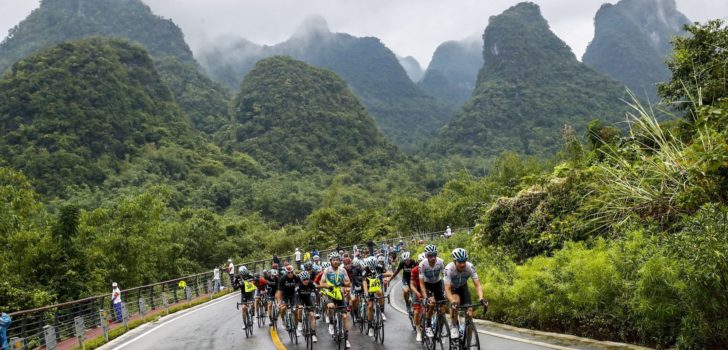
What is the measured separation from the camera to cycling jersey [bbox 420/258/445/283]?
9.74m

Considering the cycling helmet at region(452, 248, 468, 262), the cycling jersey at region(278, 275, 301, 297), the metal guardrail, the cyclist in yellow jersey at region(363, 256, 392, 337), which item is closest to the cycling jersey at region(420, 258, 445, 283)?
the cycling helmet at region(452, 248, 468, 262)

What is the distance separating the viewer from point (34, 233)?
2619cm

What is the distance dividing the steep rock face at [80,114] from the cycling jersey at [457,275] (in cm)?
6470

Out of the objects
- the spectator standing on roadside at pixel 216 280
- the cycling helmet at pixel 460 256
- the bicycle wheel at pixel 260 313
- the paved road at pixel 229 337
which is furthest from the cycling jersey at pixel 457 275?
the spectator standing on roadside at pixel 216 280

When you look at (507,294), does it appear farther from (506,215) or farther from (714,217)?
(506,215)

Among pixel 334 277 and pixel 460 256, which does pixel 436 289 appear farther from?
pixel 334 277

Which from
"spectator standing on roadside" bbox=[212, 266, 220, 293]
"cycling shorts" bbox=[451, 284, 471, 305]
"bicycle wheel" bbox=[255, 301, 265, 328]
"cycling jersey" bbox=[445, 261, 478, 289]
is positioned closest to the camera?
"cycling jersey" bbox=[445, 261, 478, 289]

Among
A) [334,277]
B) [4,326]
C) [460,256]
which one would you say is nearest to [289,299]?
[334,277]

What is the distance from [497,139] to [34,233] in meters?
117

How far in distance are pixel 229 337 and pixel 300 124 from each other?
352 ft

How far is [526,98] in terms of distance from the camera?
484 feet

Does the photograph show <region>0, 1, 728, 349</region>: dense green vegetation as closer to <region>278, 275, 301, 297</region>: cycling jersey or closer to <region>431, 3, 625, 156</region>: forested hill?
<region>431, 3, 625, 156</region>: forested hill

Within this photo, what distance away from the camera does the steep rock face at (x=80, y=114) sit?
68.4m

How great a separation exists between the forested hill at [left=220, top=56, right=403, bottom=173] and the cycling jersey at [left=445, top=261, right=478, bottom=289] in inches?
3832
